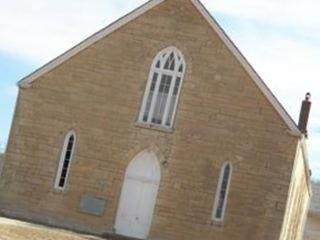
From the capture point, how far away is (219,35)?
30672mm

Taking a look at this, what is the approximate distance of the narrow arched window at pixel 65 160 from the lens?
1210 inches

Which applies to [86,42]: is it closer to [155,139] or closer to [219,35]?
[155,139]

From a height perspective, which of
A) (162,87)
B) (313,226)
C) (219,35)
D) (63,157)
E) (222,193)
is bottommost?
(222,193)

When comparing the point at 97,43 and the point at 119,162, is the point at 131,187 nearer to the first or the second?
the point at 119,162

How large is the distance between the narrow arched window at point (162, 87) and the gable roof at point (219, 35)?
1.78m

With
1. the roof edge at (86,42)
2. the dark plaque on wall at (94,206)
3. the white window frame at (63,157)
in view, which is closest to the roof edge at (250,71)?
the roof edge at (86,42)

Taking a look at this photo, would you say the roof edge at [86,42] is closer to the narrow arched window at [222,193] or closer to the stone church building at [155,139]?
the stone church building at [155,139]

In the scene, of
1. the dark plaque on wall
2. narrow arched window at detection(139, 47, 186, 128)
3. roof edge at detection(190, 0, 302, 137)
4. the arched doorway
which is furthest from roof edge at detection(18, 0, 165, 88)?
the dark plaque on wall

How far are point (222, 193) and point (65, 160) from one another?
610cm

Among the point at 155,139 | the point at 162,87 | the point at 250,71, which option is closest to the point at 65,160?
the point at 155,139

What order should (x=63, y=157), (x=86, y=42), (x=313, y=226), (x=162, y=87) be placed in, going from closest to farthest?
(x=63, y=157)
(x=162, y=87)
(x=86, y=42)
(x=313, y=226)

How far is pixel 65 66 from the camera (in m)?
31.5

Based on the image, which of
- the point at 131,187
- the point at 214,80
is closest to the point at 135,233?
the point at 131,187

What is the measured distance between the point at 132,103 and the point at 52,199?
4.73 metres
